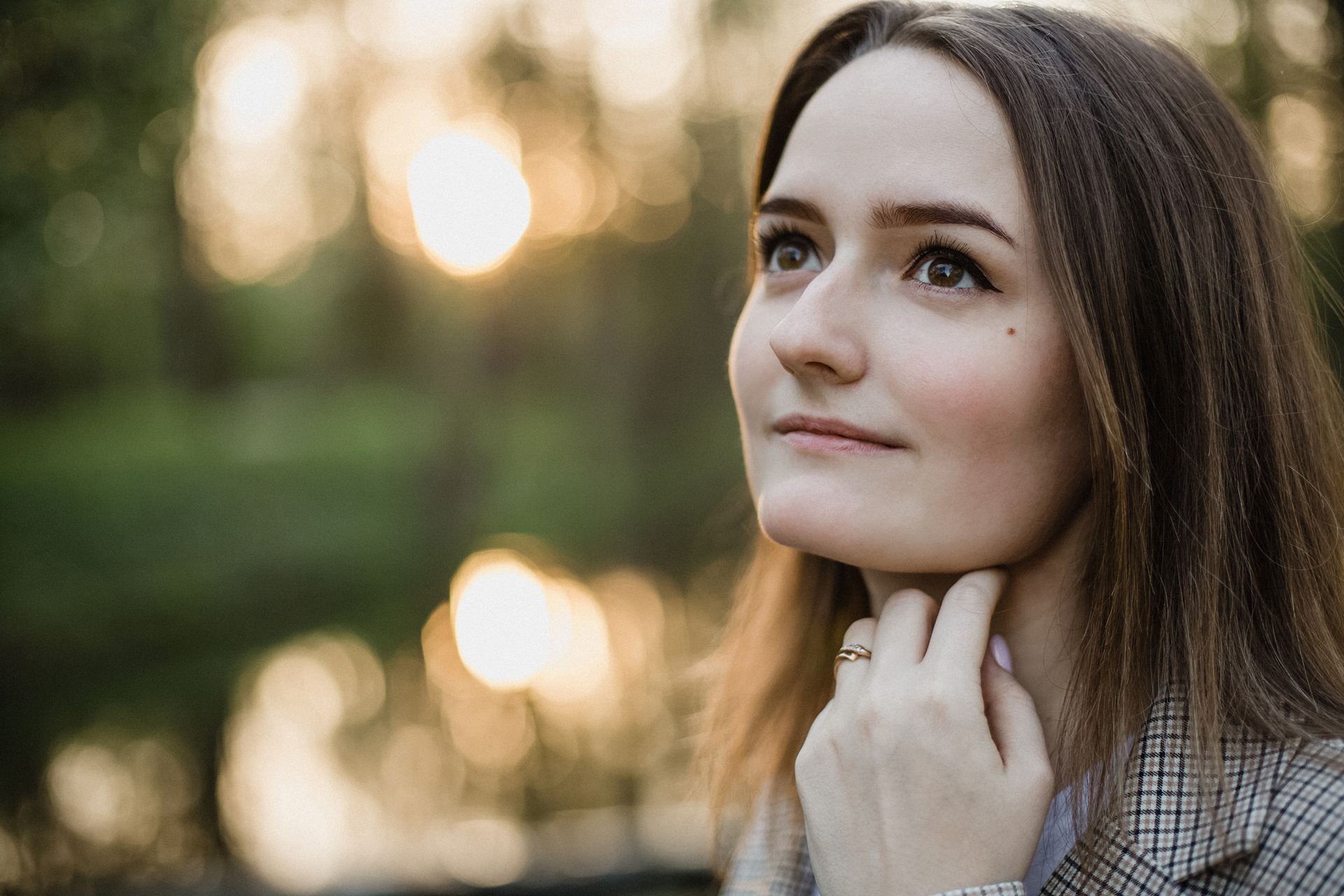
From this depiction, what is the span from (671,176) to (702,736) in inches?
700

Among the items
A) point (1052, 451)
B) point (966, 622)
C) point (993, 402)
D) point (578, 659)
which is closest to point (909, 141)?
point (993, 402)

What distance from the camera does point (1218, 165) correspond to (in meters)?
1.58

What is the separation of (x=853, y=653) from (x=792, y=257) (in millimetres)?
787

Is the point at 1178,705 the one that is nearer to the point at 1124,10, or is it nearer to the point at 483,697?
the point at 1124,10

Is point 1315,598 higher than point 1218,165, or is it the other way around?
point 1218,165

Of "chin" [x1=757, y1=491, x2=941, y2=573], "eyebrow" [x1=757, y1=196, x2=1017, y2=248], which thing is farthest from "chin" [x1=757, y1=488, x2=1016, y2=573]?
"eyebrow" [x1=757, y1=196, x2=1017, y2=248]

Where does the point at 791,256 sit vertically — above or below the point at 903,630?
above

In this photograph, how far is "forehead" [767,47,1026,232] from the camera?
1518mm

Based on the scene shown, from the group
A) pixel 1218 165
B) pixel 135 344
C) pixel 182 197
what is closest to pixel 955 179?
pixel 1218 165

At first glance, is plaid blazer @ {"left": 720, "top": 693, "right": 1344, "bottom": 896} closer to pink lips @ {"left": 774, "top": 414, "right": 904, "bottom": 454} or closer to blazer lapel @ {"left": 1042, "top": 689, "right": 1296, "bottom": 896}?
blazer lapel @ {"left": 1042, "top": 689, "right": 1296, "bottom": 896}

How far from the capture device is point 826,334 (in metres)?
1.56

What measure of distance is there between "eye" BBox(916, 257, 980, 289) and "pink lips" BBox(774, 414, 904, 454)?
0.92 feet

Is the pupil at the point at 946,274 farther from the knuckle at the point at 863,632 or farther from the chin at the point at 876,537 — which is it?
the knuckle at the point at 863,632

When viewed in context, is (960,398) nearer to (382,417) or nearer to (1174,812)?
(1174,812)
